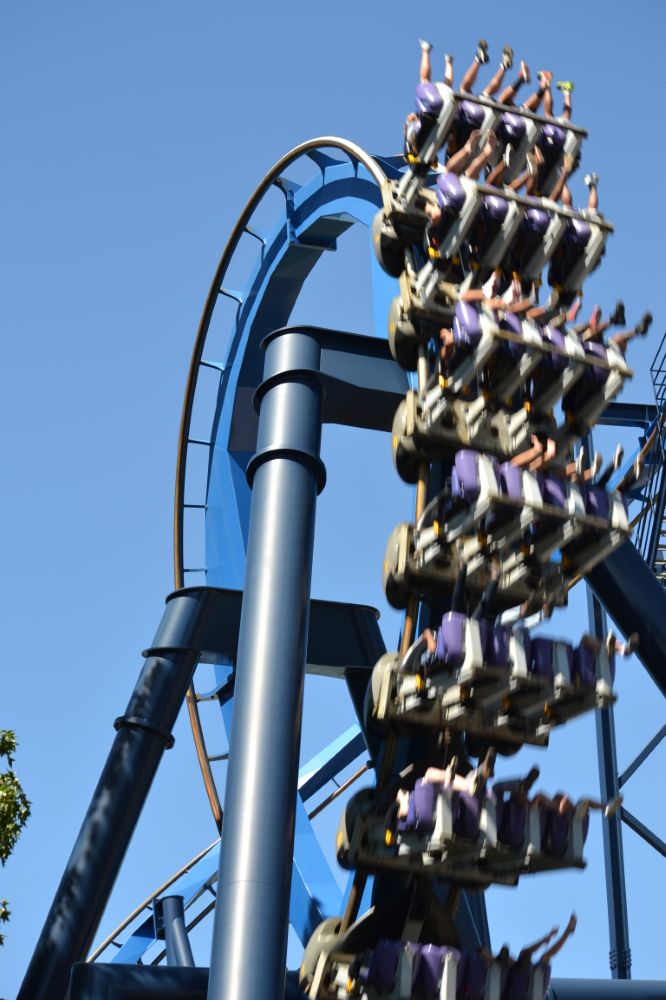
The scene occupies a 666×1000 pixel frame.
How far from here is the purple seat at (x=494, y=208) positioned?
7832 millimetres

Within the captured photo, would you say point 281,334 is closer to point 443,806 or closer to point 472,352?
point 472,352

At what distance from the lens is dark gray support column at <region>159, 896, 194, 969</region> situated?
11398mm

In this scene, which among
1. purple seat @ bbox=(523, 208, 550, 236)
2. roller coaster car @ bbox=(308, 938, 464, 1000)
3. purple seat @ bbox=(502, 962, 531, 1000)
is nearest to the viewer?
roller coaster car @ bbox=(308, 938, 464, 1000)

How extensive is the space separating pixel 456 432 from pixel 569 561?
36.0 inches

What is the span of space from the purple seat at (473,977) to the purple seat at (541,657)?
1396 mm

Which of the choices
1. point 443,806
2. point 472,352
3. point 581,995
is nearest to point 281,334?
point 472,352

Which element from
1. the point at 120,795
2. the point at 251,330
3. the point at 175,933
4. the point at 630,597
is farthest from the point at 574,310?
the point at 175,933

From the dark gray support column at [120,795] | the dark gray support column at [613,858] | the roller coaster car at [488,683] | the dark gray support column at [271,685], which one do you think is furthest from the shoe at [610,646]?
the dark gray support column at [613,858]

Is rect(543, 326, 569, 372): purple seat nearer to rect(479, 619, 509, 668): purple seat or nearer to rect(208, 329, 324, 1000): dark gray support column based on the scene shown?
rect(208, 329, 324, 1000): dark gray support column

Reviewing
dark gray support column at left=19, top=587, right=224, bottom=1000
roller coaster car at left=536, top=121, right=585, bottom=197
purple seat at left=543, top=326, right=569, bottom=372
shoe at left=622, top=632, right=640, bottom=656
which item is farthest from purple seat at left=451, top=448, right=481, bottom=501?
dark gray support column at left=19, top=587, right=224, bottom=1000

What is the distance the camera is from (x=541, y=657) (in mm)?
7012

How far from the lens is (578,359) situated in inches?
296

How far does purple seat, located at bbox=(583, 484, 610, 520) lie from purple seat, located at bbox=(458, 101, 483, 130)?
2.39m

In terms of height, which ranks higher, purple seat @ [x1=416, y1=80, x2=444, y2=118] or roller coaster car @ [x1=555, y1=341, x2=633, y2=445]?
purple seat @ [x1=416, y1=80, x2=444, y2=118]
